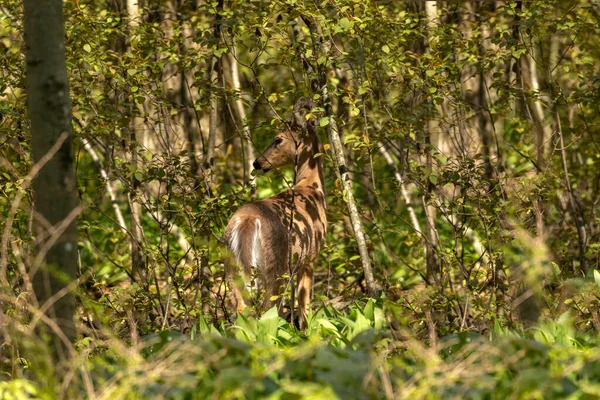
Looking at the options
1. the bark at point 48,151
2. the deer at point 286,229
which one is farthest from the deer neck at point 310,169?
the bark at point 48,151

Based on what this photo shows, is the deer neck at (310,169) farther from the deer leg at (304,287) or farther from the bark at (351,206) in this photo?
the bark at (351,206)

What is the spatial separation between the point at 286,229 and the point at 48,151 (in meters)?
3.79

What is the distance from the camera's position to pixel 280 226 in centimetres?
866

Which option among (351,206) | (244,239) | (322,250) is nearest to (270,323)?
(244,239)

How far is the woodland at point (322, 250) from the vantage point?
4.68m

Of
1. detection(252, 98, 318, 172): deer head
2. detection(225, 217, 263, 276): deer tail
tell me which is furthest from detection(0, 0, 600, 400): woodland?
detection(252, 98, 318, 172): deer head

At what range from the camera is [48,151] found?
5207 mm

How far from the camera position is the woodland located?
468 centimetres

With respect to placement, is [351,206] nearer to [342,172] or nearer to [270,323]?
[342,172]

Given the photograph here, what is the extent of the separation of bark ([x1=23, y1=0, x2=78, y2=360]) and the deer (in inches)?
97.8

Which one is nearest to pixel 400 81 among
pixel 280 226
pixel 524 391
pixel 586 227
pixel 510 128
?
pixel 280 226

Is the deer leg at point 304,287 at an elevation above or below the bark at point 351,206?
below

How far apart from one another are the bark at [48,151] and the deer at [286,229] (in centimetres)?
248

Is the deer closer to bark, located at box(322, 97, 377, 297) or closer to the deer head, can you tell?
the deer head
